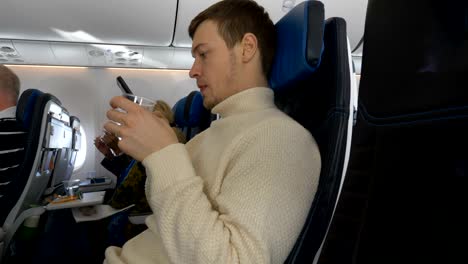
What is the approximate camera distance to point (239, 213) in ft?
2.22

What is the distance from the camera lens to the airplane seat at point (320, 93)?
770 millimetres

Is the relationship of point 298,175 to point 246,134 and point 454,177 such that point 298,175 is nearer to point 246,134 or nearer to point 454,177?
point 246,134

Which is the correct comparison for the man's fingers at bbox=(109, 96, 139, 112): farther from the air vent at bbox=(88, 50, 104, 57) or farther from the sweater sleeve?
the air vent at bbox=(88, 50, 104, 57)

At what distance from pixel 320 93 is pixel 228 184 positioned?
0.40 metres

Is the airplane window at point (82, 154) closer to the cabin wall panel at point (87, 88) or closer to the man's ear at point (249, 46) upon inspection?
the cabin wall panel at point (87, 88)

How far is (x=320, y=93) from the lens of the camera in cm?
Result: 91

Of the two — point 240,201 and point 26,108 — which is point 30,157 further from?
point 240,201

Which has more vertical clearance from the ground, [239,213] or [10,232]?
[239,213]

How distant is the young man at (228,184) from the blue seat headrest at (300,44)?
0.11 m

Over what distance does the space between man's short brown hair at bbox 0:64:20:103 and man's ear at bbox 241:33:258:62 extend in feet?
7.15

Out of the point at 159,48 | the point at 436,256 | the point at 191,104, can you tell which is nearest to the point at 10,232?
the point at 191,104

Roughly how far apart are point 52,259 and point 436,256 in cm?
195

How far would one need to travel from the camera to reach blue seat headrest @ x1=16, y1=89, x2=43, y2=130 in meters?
2.23

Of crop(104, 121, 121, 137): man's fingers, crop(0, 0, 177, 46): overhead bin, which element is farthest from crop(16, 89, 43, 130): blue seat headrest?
crop(104, 121, 121, 137): man's fingers
